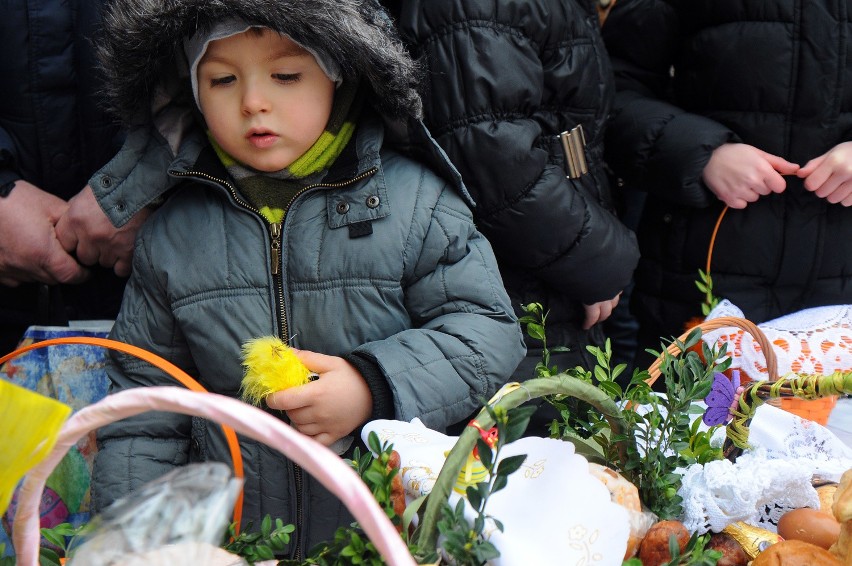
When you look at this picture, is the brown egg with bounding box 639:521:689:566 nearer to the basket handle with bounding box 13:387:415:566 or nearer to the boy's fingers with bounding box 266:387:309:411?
the basket handle with bounding box 13:387:415:566

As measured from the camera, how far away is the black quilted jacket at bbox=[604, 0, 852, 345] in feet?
5.82

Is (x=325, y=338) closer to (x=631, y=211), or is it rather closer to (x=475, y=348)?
(x=475, y=348)

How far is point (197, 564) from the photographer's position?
0.71 m

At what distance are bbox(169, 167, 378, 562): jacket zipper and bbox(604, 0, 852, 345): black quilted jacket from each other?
2.72ft

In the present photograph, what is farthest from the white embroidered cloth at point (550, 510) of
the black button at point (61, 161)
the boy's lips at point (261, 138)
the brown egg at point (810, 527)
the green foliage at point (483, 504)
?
the black button at point (61, 161)

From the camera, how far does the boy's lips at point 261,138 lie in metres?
1.35

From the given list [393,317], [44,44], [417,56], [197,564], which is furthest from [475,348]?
[44,44]

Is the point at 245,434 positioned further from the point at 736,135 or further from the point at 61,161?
the point at 736,135

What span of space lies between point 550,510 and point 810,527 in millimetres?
357

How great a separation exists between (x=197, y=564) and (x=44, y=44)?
1242mm

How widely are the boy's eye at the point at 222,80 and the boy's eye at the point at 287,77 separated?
2.7 inches

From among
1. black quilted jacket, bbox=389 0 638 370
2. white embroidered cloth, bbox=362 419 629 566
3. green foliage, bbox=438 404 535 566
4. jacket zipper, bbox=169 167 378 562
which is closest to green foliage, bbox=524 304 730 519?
white embroidered cloth, bbox=362 419 629 566

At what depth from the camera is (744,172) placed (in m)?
1.80

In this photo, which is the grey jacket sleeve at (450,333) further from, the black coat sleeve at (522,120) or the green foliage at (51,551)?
the green foliage at (51,551)
